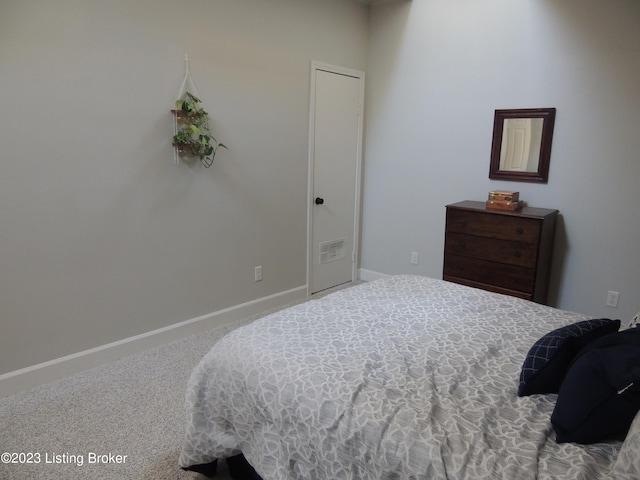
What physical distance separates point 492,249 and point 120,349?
2784 mm

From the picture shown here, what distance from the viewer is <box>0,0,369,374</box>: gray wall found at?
2373 millimetres

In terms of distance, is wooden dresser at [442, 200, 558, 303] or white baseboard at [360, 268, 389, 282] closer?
wooden dresser at [442, 200, 558, 303]

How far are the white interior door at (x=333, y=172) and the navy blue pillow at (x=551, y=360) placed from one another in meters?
2.74

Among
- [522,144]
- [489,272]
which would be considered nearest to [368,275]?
[489,272]

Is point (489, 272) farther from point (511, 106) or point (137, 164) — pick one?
point (137, 164)

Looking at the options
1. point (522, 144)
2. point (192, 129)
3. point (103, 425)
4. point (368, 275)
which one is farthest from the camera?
point (368, 275)

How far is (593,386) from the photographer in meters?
1.22

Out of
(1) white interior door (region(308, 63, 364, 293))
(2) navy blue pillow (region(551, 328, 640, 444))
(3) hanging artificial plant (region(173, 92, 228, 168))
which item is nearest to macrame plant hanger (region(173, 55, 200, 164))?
(3) hanging artificial plant (region(173, 92, 228, 168))

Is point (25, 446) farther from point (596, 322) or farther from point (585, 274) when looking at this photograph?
point (585, 274)

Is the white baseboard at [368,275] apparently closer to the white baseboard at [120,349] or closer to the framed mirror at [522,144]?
the white baseboard at [120,349]

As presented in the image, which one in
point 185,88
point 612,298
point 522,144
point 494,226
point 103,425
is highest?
point 185,88

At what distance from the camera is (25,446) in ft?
6.75

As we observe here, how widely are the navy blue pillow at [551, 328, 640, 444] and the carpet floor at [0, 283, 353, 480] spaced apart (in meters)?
1.41

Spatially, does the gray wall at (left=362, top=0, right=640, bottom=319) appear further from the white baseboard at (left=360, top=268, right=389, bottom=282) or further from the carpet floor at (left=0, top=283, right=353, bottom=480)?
the carpet floor at (left=0, top=283, right=353, bottom=480)
